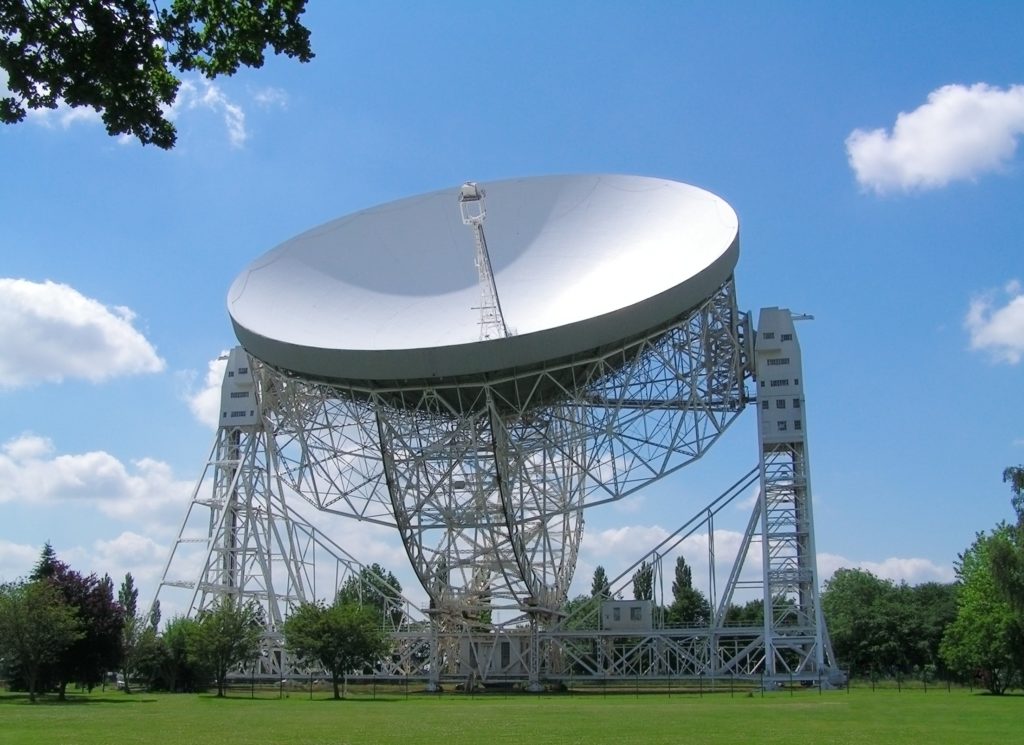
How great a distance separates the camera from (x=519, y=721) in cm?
2406

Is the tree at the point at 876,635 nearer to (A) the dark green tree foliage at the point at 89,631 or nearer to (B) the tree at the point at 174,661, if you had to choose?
(B) the tree at the point at 174,661

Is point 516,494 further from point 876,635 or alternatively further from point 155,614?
point 876,635

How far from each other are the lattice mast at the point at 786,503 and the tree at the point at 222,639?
19.3 metres

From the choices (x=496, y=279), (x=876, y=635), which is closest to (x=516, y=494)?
(x=496, y=279)

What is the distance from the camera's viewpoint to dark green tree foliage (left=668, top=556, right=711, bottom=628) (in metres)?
80.9

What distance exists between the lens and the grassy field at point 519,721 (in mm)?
19188

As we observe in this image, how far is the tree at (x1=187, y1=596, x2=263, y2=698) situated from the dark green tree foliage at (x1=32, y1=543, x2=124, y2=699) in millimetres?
2793

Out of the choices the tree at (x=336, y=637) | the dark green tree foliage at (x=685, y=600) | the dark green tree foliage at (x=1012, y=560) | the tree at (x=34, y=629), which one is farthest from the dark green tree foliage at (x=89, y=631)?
the dark green tree foliage at (x=685, y=600)

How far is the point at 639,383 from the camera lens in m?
38.9

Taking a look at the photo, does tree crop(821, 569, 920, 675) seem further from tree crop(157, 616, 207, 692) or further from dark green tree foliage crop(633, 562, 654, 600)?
tree crop(157, 616, 207, 692)

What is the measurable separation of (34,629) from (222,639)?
22.3 ft

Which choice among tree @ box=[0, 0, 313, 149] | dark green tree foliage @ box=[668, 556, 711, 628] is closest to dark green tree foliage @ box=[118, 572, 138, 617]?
dark green tree foliage @ box=[668, 556, 711, 628]

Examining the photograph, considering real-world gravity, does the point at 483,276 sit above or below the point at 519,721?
above

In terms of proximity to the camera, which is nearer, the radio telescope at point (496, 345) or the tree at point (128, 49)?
the tree at point (128, 49)
